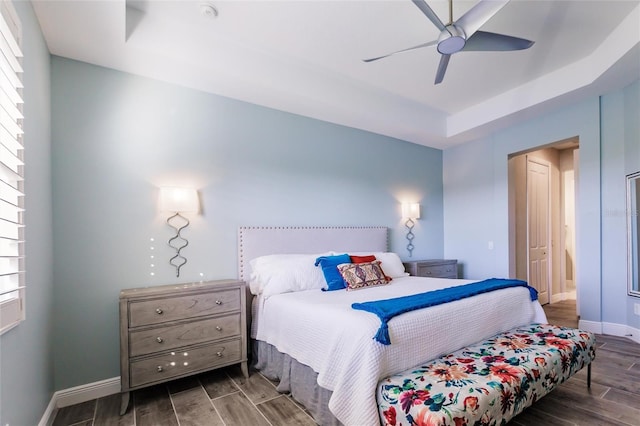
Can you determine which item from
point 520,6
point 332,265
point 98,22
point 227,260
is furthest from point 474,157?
point 98,22

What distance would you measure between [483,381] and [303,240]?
223cm

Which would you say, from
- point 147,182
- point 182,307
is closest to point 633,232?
point 182,307

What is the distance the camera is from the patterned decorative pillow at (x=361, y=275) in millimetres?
2836

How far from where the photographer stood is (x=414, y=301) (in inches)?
80.4

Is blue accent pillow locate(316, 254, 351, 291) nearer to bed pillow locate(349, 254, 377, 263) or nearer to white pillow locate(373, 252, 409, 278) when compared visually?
bed pillow locate(349, 254, 377, 263)

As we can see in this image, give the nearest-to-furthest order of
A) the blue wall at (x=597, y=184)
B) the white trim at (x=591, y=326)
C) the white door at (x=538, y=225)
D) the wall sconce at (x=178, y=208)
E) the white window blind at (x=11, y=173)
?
the white window blind at (x=11, y=173), the wall sconce at (x=178, y=208), the blue wall at (x=597, y=184), the white trim at (x=591, y=326), the white door at (x=538, y=225)

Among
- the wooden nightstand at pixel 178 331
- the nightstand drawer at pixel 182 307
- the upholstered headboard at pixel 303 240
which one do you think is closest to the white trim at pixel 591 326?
the upholstered headboard at pixel 303 240

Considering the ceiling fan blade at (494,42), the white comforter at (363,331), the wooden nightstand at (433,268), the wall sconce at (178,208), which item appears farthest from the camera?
the wooden nightstand at (433,268)

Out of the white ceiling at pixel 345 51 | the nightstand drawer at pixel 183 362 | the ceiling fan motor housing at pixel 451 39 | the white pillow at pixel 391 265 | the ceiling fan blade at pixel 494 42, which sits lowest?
the nightstand drawer at pixel 183 362

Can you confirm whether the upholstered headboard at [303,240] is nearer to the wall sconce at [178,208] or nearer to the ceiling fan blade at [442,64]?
the wall sconce at [178,208]

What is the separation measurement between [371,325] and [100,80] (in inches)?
111

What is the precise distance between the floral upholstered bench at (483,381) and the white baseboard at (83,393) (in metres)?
2.16

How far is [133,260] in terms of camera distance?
2.58 meters

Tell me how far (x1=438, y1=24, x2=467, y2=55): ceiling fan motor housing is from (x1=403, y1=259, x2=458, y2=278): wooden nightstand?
273 centimetres
